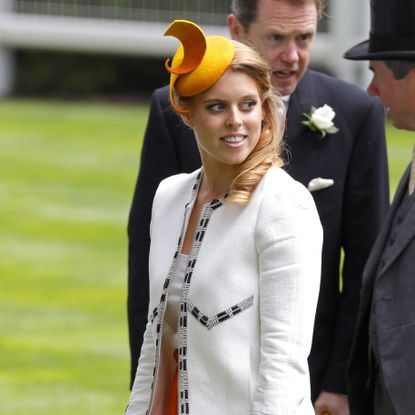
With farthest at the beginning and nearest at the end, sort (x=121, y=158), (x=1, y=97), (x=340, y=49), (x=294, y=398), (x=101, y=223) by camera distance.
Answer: (x=1, y=97) < (x=340, y=49) < (x=121, y=158) < (x=101, y=223) < (x=294, y=398)

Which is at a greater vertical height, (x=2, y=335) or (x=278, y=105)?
(x=278, y=105)

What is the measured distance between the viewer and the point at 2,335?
9156mm

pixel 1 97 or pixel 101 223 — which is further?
pixel 1 97

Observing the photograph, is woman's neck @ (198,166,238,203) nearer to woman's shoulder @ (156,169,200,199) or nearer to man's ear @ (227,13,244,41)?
woman's shoulder @ (156,169,200,199)

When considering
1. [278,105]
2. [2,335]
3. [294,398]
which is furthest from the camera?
[2,335]

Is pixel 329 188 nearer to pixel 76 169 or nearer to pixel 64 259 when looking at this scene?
pixel 64 259

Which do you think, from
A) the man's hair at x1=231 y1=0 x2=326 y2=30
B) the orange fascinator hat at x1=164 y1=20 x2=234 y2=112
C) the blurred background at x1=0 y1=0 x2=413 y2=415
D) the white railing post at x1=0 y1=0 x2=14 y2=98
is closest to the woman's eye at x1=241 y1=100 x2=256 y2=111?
the orange fascinator hat at x1=164 y1=20 x2=234 y2=112

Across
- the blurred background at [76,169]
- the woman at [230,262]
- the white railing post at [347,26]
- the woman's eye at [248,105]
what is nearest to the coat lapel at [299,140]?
the woman at [230,262]

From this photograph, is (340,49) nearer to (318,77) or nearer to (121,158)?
(121,158)

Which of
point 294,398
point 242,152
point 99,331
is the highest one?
point 242,152

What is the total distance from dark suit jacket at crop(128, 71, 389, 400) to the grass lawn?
298 cm

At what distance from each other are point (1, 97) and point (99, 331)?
1267 centimetres

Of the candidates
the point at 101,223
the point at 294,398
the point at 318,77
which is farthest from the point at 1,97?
the point at 294,398

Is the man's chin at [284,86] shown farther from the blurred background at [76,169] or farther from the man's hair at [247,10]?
the blurred background at [76,169]
